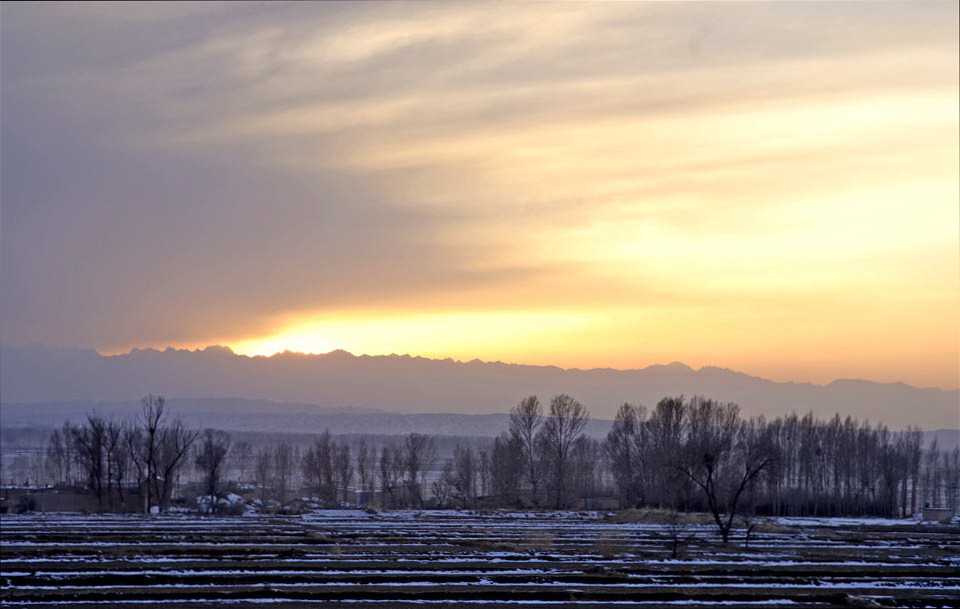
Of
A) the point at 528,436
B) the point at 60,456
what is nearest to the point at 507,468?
the point at 528,436

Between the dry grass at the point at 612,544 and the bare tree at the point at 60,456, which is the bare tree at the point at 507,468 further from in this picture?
the dry grass at the point at 612,544

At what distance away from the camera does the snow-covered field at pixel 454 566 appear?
24797 mm

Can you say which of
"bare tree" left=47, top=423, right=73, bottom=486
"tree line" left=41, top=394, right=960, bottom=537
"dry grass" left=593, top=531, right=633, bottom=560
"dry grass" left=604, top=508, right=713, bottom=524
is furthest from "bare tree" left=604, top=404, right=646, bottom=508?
"bare tree" left=47, top=423, right=73, bottom=486

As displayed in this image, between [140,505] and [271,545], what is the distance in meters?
30.9

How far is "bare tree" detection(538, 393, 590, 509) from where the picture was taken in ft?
300

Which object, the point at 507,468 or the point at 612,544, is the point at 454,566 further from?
the point at 507,468

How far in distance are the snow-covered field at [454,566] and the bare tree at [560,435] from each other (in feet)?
143

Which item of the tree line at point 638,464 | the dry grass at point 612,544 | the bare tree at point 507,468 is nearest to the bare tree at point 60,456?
the tree line at point 638,464

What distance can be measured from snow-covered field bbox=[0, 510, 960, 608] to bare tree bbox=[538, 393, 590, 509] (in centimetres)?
4361

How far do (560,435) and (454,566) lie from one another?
68.9m

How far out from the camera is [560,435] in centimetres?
9838

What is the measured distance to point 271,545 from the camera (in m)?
36.1

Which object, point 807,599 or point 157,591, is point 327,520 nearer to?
point 157,591

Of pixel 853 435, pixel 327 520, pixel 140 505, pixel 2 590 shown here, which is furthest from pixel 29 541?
pixel 853 435
